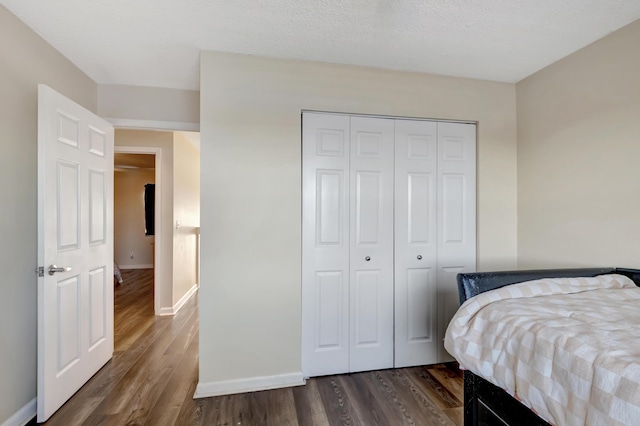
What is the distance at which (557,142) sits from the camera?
2225mm

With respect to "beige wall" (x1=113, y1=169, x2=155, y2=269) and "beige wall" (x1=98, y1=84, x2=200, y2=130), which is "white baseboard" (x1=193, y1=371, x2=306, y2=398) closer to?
"beige wall" (x1=98, y1=84, x2=200, y2=130)

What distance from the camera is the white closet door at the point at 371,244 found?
2305mm

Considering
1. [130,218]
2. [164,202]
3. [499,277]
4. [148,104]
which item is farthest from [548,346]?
[130,218]

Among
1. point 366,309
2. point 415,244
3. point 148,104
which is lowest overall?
point 366,309

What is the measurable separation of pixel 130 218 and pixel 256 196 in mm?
5958

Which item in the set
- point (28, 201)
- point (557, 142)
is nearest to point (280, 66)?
point (28, 201)

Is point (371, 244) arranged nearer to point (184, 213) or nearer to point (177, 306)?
point (177, 306)

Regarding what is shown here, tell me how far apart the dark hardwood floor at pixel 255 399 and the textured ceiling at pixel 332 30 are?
2377 mm

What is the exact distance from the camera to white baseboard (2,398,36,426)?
1.66 meters

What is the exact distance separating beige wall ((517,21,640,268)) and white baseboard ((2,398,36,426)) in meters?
3.65

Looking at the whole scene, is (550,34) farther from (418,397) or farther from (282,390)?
(282,390)

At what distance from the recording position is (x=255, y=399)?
1979mm

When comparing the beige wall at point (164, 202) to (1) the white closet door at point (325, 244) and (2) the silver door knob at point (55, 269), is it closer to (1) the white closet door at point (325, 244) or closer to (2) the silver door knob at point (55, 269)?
(2) the silver door knob at point (55, 269)

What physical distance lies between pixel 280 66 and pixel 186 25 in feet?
2.12
